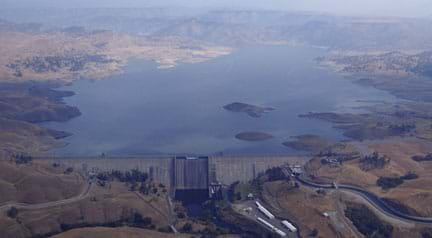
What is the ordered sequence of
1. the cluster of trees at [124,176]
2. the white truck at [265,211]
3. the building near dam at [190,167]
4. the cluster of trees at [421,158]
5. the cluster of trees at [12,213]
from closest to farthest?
the cluster of trees at [12,213]
the white truck at [265,211]
the cluster of trees at [124,176]
the building near dam at [190,167]
the cluster of trees at [421,158]

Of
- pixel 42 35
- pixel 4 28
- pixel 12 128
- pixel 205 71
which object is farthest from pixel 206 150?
pixel 4 28

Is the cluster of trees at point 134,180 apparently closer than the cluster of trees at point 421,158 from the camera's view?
Yes

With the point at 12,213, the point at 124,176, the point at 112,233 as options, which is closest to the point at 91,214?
the point at 112,233

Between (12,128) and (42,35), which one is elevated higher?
(42,35)

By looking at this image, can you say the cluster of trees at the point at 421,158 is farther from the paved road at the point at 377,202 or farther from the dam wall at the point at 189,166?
the dam wall at the point at 189,166

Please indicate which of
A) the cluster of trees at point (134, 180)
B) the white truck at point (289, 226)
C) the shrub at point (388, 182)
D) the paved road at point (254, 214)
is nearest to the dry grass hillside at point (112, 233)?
the paved road at point (254, 214)

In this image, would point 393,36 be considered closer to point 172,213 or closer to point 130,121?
point 130,121

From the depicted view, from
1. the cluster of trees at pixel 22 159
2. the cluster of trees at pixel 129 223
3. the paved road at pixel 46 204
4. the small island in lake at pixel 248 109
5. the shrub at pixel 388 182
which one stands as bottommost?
the cluster of trees at pixel 129 223

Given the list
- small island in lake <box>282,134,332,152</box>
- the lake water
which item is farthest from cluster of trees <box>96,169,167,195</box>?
small island in lake <box>282,134,332,152</box>
